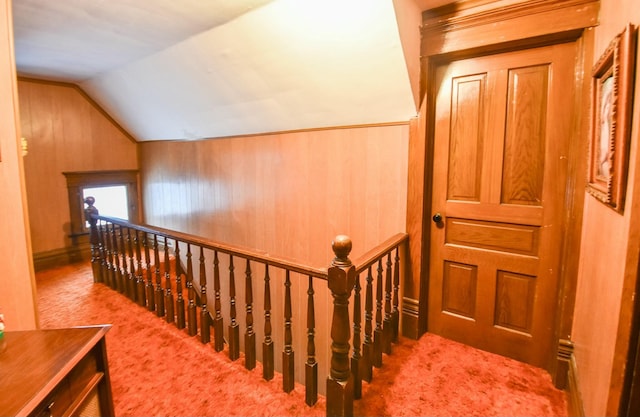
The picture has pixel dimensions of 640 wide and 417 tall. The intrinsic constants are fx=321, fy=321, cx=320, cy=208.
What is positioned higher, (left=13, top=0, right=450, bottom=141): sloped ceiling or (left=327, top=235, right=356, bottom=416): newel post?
(left=13, top=0, right=450, bottom=141): sloped ceiling

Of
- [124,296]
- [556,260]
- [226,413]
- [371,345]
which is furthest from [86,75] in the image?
[556,260]

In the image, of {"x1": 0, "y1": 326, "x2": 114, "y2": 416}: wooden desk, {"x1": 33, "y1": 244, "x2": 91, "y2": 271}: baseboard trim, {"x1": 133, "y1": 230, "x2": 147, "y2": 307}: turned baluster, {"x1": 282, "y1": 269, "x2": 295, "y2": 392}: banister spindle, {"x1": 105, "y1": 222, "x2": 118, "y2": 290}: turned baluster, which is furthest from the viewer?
{"x1": 33, "y1": 244, "x2": 91, "y2": 271}: baseboard trim

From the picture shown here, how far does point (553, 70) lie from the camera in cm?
180

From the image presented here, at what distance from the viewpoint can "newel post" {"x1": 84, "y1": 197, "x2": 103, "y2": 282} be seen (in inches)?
129

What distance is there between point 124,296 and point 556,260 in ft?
11.8

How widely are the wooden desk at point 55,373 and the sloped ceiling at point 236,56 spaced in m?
1.99

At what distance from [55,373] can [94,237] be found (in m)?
2.90

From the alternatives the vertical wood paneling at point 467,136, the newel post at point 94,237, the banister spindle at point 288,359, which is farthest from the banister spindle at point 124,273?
the vertical wood paneling at point 467,136

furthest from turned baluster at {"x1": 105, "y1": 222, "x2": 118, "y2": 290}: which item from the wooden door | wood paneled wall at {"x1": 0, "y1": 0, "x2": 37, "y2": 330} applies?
the wooden door

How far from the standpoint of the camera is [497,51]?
193cm

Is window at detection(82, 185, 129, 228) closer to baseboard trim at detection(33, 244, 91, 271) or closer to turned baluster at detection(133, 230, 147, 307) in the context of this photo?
baseboard trim at detection(33, 244, 91, 271)

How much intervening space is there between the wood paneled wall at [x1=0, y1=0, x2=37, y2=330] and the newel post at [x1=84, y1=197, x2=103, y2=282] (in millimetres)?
2000

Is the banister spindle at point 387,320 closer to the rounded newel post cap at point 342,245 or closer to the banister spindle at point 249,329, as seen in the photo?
the rounded newel post cap at point 342,245

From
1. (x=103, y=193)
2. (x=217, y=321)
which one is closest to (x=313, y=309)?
(x=217, y=321)
